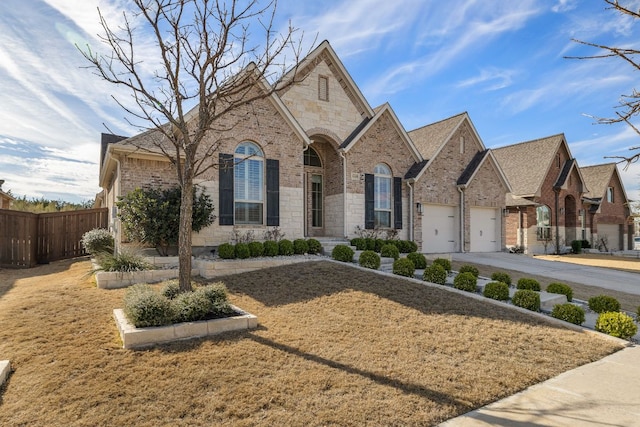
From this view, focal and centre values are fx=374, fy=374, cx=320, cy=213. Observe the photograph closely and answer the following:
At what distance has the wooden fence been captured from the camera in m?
12.8

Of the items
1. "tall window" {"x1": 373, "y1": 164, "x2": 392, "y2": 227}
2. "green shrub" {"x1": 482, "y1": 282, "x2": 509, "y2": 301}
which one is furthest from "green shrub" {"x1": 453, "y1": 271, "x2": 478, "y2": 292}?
"tall window" {"x1": 373, "y1": 164, "x2": 392, "y2": 227}

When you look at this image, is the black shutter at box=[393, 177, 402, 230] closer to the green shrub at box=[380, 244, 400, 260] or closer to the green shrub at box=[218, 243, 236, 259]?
the green shrub at box=[380, 244, 400, 260]

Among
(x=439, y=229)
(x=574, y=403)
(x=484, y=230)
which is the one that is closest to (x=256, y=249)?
(x=574, y=403)

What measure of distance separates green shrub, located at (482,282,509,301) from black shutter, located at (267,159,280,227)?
6.89 metres

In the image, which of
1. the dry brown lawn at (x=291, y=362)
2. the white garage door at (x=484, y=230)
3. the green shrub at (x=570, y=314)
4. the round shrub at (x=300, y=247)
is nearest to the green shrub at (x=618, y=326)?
the green shrub at (x=570, y=314)

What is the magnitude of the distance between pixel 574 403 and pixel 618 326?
136 inches

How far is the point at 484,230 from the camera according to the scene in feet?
61.7

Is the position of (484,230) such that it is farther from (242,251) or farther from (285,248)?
(242,251)

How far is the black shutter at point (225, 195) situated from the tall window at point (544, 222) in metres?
20.3

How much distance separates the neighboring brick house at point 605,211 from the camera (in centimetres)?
2834

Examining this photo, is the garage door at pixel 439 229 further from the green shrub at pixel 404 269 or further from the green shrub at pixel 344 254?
the green shrub at pixel 404 269

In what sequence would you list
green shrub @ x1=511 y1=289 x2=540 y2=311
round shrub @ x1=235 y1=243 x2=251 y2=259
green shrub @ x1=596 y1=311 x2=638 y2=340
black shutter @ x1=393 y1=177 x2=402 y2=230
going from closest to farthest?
1. green shrub @ x1=596 y1=311 x2=638 y2=340
2. green shrub @ x1=511 y1=289 x2=540 y2=311
3. round shrub @ x1=235 y1=243 x2=251 y2=259
4. black shutter @ x1=393 y1=177 x2=402 y2=230

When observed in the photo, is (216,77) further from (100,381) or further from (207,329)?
(100,381)

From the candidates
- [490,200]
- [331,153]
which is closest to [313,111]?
[331,153]
